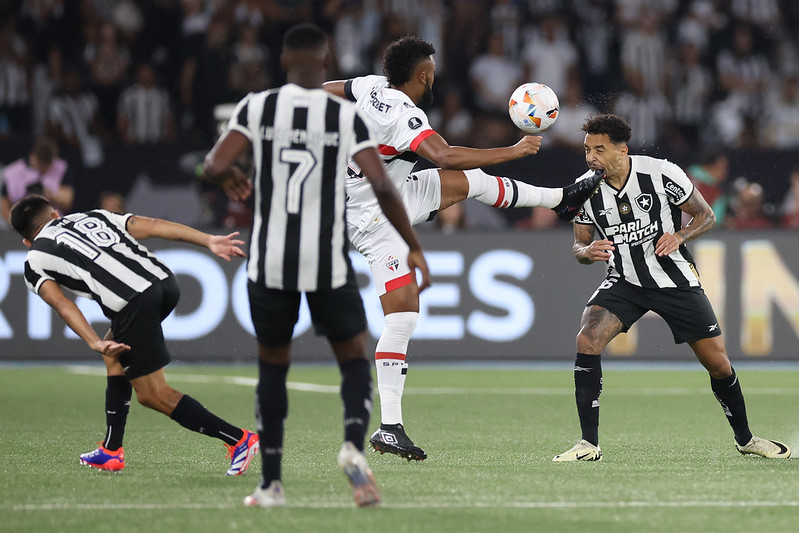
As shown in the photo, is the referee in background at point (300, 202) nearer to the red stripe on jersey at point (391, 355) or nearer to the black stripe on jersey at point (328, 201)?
the black stripe on jersey at point (328, 201)

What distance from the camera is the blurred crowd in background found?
1522 cm

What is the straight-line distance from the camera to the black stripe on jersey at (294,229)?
4699mm

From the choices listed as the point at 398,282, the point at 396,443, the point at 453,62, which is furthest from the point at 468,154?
the point at 453,62

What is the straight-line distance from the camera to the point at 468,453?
690 centimetres

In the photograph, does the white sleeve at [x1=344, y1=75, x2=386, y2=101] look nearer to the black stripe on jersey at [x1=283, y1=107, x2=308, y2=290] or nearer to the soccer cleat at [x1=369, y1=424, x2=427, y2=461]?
the soccer cleat at [x1=369, y1=424, x2=427, y2=461]

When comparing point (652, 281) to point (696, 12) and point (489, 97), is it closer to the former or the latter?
point (489, 97)

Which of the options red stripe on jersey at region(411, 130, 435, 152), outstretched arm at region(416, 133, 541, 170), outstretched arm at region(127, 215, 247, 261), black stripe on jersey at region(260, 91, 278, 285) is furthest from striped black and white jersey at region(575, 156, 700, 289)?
black stripe on jersey at region(260, 91, 278, 285)

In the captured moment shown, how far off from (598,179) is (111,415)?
2931 millimetres

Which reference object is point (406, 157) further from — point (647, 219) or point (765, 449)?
point (765, 449)

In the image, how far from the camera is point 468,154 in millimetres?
6719

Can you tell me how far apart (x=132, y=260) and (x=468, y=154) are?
1.88m

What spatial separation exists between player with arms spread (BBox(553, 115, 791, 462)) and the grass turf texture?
0.37 m

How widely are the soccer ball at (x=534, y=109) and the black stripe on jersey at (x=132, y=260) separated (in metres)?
2.24

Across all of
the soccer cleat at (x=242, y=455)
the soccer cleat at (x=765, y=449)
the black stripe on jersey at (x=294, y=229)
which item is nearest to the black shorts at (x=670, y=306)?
the soccer cleat at (x=765, y=449)
